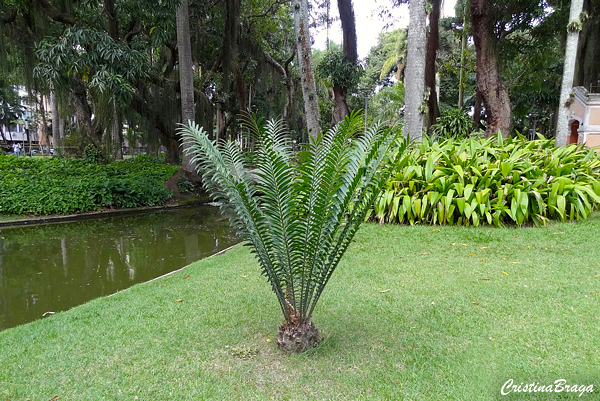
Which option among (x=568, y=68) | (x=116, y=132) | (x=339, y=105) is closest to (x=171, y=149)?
(x=116, y=132)

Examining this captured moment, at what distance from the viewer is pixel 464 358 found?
88.0 inches

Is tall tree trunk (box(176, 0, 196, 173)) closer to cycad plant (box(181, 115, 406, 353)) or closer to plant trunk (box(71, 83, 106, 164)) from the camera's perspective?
plant trunk (box(71, 83, 106, 164))

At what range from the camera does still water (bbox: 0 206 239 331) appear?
4.26m

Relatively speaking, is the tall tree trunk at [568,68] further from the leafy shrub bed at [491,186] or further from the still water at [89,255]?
the still water at [89,255]

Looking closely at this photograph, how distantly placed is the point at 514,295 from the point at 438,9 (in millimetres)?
9764

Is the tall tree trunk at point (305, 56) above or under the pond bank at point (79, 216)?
above

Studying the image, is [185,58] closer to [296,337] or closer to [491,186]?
[491,186]

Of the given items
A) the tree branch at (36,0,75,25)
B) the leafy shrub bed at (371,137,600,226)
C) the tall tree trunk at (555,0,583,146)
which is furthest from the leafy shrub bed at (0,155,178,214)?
the tall tree trunk at (555,0,583,146)

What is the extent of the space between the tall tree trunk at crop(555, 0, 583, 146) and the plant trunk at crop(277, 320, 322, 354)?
283 inches

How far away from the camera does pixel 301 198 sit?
2207 millimetres

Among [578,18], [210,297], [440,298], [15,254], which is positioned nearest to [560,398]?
[440,298]

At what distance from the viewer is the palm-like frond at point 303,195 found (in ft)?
6.98

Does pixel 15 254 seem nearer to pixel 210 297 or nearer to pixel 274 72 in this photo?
pixel 210 297

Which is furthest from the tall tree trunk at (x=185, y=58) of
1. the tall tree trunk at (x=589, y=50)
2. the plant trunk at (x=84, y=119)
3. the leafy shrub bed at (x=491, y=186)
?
the tall tree trunk at (x=589, y=50)
